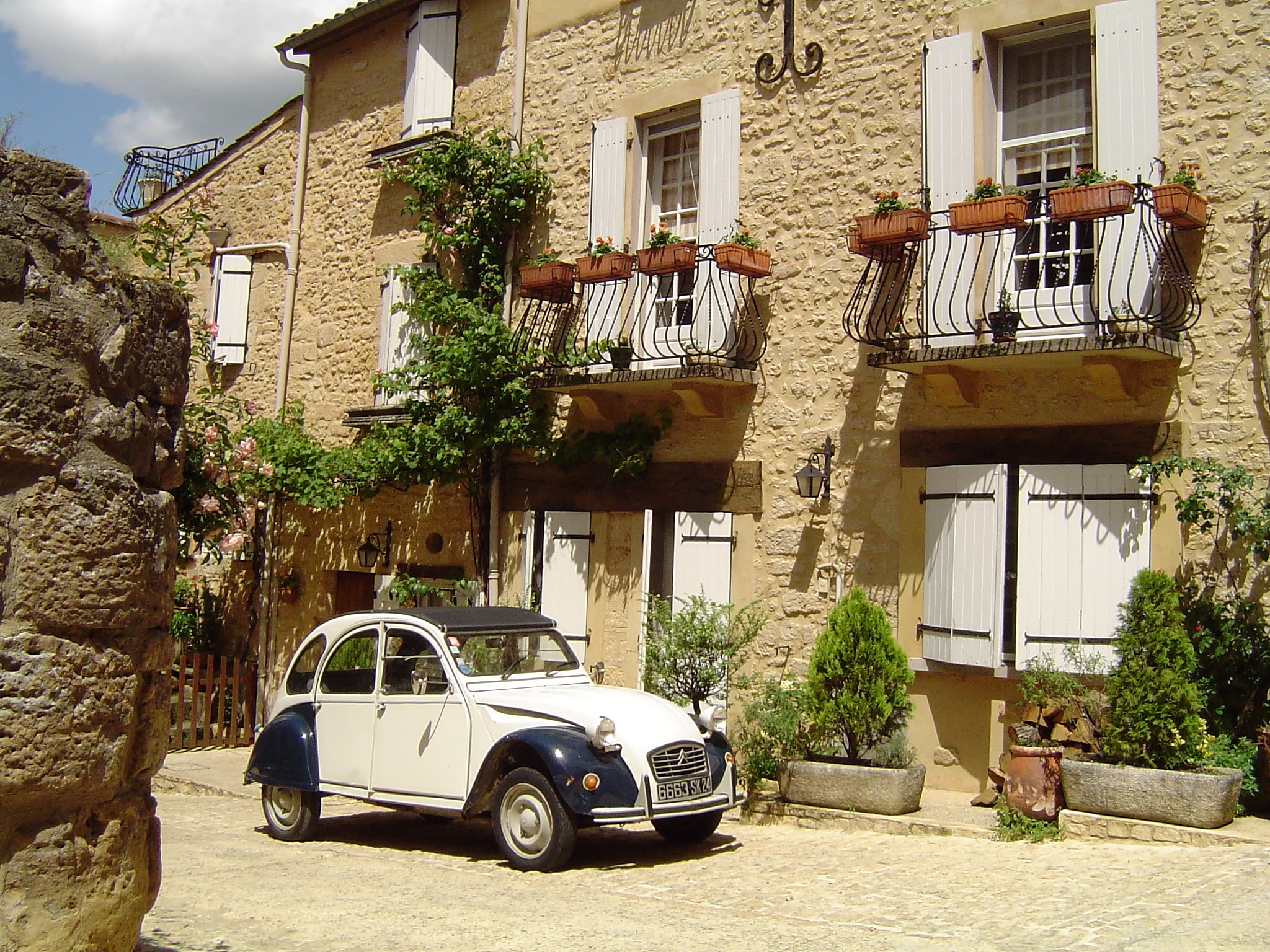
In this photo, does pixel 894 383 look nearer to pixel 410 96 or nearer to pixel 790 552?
pixel 790 552

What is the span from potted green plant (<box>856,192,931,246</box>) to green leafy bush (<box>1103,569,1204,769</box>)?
2.98m

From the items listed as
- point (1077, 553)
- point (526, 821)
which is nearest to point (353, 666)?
point (526, 821)

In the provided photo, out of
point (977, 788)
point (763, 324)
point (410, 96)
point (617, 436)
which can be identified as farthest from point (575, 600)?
point (410, 96)

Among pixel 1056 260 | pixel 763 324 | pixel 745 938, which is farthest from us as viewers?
pixel 763 324

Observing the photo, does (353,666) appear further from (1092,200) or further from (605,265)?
(1092,200)

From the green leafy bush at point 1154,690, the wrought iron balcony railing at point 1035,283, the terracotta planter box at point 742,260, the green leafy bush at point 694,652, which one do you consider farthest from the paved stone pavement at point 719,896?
the terracotta planter box at point 742,260

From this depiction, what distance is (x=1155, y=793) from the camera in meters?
7.45

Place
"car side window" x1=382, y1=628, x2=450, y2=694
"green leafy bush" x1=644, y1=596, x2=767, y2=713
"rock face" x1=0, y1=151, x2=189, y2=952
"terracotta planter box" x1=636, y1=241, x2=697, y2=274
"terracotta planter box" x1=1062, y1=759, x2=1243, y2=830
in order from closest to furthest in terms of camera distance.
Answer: "rock face" x1=0, y1=151, x2=189, y2=952 → "terracotta planter box" x1=1062, y1=759, x2=1243, y2=830 → "car side window" x1=382, y1=628, x2=450, y2=694 → "green leafy bush" x1=644, y1=596, x2=767, y2=713 → "terracotta planter box" x1=636, y1=241, x2=697, y2=274

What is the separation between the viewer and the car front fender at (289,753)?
830cm

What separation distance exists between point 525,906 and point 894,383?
209 inches

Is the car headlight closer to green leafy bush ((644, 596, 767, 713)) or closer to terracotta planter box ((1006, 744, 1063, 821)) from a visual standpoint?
green leafy bush ((644, 596, 767, 713))

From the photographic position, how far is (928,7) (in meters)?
9.92

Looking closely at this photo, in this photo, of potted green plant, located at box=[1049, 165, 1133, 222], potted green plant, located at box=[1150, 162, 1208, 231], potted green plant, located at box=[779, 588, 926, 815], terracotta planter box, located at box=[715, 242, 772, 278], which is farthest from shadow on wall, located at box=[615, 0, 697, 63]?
potted green plant, located at box=[779, 588, 926, 815]

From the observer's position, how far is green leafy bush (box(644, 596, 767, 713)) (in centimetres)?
946
